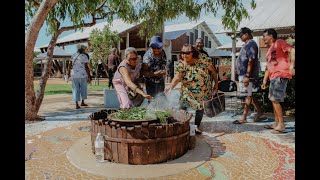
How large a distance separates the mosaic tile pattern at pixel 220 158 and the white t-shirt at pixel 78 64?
3110mm

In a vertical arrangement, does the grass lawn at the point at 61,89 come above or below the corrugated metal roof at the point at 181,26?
below

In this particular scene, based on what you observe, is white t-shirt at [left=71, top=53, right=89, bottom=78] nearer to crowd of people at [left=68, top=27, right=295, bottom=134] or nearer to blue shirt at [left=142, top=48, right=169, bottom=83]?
crowd of people at [left=68, top=27, right=295, bottom=134]

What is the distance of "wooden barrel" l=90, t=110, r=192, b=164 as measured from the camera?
154 inches

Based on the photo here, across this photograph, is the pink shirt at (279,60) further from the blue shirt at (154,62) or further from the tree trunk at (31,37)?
the tree trunk at (31,37)

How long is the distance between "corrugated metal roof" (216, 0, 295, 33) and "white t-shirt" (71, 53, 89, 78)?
606cm

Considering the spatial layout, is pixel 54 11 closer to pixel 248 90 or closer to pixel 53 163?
pixel 53 163

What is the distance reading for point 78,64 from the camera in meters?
8.74

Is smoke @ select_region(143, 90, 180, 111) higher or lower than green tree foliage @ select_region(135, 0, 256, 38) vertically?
lower

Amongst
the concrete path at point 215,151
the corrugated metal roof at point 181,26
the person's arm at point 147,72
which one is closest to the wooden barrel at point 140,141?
the concrete path at point 215,151

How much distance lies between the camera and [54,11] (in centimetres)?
763

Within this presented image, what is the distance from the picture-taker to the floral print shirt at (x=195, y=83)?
17.9 ft

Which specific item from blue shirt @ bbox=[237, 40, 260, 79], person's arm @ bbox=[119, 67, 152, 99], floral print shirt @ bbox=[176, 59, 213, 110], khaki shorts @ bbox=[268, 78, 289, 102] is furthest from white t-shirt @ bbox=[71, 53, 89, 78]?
khaki shorts @ bbox=[268, 78, 289, 102]

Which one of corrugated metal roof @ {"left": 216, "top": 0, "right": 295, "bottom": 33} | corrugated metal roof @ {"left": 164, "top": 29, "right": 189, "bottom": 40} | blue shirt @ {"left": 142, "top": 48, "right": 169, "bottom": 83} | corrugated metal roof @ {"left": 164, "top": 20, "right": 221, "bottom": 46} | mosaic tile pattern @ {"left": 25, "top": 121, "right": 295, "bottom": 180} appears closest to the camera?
mosaic tile pattern @ {"left": 25, "top": 121, "right": 295, "bottom": 180}
